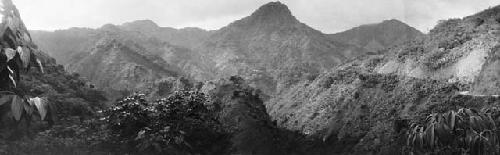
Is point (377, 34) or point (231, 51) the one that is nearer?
point (231, 51)

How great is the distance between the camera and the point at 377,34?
560ft

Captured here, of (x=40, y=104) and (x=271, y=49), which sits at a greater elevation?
(x=271, y=49)

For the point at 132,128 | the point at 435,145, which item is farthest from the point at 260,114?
the point at 435,145

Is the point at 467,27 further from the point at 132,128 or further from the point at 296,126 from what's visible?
the point at 132,128

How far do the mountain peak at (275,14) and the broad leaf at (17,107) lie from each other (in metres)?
141

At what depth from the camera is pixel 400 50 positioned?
1918 inches

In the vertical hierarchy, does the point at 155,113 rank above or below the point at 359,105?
above

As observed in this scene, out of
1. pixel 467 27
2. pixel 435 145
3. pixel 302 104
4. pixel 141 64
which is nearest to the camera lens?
pixel 435 145

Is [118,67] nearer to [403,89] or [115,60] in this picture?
[115,60]

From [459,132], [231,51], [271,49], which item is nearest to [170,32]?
[231,51]

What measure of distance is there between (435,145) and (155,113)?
11060 millimetres

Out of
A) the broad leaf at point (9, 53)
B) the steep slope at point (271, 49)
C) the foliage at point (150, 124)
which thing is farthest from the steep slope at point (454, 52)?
the steep slope at point (271, 49)

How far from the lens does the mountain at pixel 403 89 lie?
3341cm

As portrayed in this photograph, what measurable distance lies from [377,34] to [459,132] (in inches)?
6825
